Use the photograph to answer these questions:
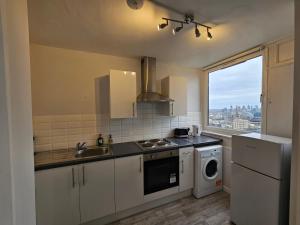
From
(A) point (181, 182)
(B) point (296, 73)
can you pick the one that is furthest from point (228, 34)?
(A) point (181, 182)

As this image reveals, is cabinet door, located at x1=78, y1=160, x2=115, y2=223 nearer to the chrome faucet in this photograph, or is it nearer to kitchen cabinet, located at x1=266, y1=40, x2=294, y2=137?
the chrome faucet

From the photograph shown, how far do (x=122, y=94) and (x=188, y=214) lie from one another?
75.5 inches

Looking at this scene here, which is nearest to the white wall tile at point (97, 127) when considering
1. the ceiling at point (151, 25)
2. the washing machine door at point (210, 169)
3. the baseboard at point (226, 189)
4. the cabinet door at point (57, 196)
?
the cabinet door at point (57, 196)

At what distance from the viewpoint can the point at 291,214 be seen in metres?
1.25

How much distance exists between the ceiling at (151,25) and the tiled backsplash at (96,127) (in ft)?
3.34

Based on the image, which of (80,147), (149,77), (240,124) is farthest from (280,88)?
(80,147)

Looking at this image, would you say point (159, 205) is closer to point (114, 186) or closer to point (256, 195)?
point (114, 186)

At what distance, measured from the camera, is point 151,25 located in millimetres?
1546

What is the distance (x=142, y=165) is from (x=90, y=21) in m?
1.79

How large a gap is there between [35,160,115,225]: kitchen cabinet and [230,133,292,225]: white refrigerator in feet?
5.05

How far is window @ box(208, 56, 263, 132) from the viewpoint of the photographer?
2240 mm

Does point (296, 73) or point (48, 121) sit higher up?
point (296, 73)

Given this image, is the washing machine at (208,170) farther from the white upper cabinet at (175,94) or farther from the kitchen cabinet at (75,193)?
the kitchen cabinet at (75,193)

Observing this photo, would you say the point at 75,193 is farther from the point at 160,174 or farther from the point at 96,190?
the point at 160,174
